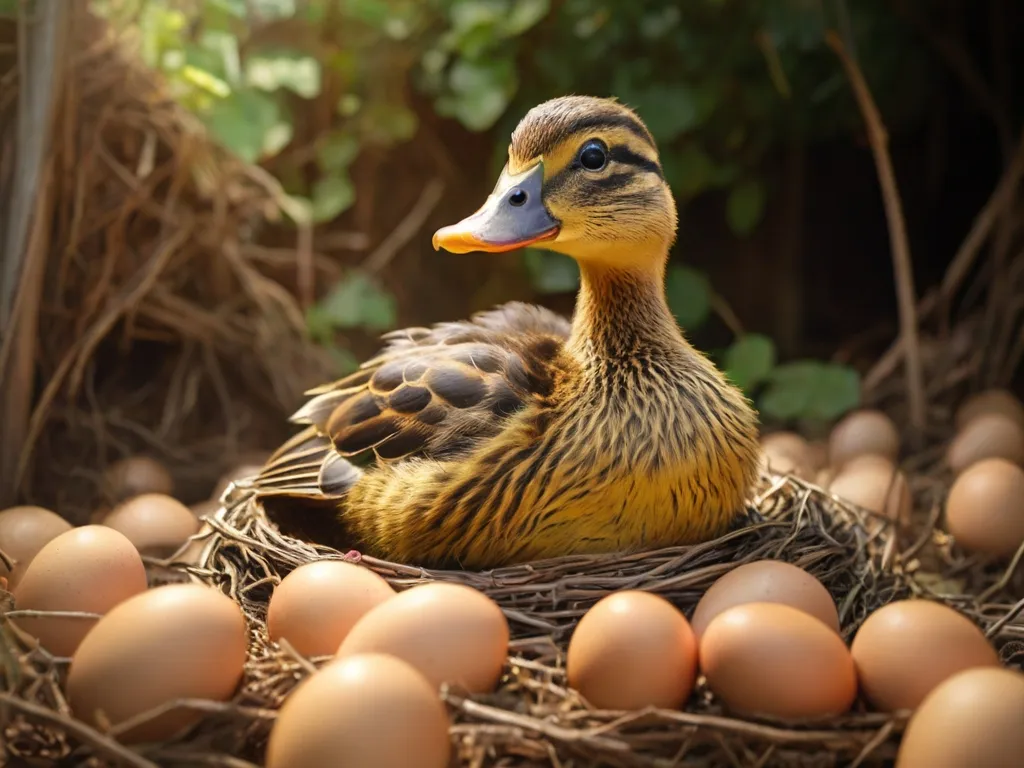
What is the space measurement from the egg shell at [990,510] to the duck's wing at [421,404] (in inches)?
30.9

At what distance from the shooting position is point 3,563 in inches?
55.6

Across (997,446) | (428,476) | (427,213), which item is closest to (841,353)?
(997,446)

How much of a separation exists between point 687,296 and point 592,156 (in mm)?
1139

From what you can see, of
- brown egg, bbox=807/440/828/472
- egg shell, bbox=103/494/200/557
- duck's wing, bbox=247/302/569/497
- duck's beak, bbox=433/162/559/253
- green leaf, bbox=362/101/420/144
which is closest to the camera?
duck's beak, bbox=433/162/559/253

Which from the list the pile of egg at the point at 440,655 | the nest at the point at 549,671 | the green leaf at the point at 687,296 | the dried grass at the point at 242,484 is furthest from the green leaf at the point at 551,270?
the pile of egg at the point at 440,655

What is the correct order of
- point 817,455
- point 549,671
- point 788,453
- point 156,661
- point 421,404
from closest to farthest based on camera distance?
point 156,661 < point 549,671 < point 421,404 < point 788,453 < point 817,455

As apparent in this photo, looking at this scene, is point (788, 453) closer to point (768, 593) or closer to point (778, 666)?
point (768, 593)

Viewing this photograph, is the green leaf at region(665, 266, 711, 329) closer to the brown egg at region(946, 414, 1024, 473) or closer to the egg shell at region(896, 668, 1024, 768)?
the brown egg at region(946, 414, 1024, 473)

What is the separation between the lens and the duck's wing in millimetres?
1399

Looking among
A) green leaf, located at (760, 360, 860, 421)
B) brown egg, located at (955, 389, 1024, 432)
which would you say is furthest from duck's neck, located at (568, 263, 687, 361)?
brown egg, located at (955, 389, 1024, 432)

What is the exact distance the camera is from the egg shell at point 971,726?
2.90ft

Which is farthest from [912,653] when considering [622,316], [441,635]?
[622,316]

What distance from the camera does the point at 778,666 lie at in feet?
3.32

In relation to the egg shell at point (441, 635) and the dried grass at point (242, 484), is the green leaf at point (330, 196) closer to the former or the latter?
the dried grass at point (242, 484)
